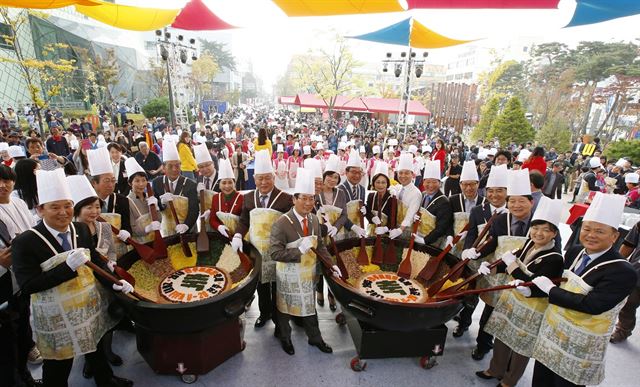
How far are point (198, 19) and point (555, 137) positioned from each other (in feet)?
53.0

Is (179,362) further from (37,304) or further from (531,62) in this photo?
(531,62)

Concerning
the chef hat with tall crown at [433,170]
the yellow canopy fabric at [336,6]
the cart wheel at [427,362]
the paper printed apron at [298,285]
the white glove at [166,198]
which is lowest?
the cart wheel at [427,362]

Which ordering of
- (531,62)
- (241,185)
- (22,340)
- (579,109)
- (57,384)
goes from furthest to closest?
(531,62), (579,109), (241,185), (22,340), (57,384)

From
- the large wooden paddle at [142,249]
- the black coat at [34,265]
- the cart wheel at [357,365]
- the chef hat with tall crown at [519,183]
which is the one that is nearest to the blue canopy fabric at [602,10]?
the chef hat with tall crown at [519,183]

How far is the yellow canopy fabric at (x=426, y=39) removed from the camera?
7.64m

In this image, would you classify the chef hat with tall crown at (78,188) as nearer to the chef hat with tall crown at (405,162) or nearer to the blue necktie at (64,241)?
the blue necktie at (64,241)

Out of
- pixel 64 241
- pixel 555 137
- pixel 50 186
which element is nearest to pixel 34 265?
pixel 64 241

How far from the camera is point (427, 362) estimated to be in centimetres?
291

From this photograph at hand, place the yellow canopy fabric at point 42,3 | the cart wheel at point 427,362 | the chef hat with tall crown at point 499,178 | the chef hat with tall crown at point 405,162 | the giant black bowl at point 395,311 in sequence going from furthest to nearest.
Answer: the yellow canopy fabric at point 42,3, the chef hat with tall crown at point 405,162, the chef hat with tall crown at point 499,178, the cart wheel at point 427,362, the giant black bowl at point 395,311

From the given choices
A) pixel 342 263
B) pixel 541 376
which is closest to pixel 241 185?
pixel 342 263

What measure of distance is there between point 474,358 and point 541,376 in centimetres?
73

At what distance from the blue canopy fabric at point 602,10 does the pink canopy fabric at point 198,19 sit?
5.85 m

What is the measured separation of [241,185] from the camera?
7406 mm

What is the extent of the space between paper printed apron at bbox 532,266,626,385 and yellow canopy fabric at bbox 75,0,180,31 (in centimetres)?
698
